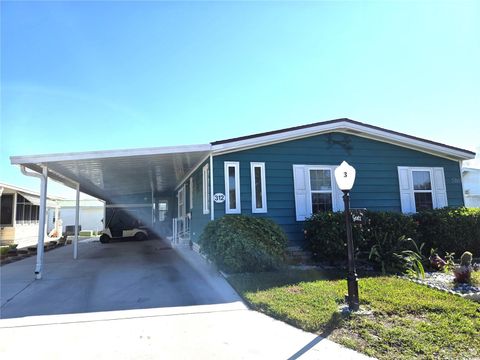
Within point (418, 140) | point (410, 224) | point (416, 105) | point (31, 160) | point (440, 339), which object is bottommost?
point (440, 339)

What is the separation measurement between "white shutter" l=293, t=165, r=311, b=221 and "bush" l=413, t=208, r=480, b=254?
111 inches

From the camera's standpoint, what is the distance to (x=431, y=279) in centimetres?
636

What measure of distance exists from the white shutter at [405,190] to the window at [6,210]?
1812cm

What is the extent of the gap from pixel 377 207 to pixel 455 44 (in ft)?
15.3

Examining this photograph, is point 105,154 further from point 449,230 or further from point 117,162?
point 449,230

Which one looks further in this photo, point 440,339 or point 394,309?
point 394,309

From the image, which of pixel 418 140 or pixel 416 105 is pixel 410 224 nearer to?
pixel 418 140

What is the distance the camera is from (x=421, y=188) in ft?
31.1

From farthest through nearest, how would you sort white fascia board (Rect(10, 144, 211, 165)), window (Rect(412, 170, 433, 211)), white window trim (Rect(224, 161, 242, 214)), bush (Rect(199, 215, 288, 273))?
window (Rect(412, 170, 433, 211)), white window trim (Rect(224, 161, 242, 214)), white fascia board (Rect(10, 144, 211, 165)), bush (Rect(199, 215, 288, 273))

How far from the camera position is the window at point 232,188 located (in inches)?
314

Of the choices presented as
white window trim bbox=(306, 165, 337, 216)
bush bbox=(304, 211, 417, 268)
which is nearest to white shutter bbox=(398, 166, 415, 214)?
bush bbox=(304, 211, 417, 268)

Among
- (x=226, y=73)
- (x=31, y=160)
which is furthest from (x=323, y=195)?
(x=31, y=160)

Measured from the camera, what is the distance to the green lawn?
3.49m

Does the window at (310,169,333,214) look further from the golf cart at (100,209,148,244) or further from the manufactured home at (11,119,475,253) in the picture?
the golf cart at (100,209,148,244)
